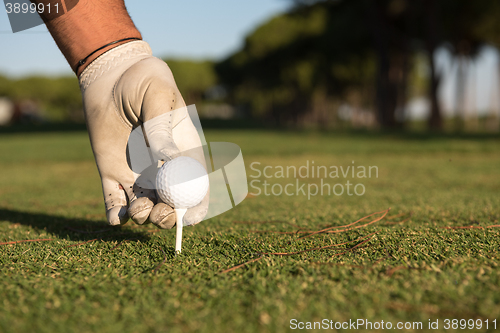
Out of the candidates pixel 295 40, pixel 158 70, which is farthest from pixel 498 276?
pixel 295 40

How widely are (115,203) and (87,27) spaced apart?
3.36 feet

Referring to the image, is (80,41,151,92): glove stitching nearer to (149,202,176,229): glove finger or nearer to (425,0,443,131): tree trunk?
(149,202,176,229): glove finger

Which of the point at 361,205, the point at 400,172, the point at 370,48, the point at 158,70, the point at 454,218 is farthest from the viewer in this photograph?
the point at 370,48

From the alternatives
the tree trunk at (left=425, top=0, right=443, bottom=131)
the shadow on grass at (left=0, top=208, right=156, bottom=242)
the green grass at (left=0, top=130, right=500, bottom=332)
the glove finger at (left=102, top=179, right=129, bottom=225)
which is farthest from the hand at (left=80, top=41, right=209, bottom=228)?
the tree trunk at (left=425, top=0, right=443, bottom=131)

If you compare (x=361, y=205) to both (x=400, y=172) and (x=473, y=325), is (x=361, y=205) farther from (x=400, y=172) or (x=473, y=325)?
(x=400, y=172)

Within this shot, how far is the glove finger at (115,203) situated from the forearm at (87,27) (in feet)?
2.35

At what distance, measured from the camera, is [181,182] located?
5.76 feet

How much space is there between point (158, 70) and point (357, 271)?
4.71 feet

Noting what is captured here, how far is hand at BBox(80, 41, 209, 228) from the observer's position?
1.92 m

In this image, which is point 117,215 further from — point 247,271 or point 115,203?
point 247,271

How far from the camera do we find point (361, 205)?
150 inches

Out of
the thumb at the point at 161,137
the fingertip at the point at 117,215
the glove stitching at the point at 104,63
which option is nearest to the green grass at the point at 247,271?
the fingertip at the point at 117,215

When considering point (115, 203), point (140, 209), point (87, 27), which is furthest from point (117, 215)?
point (87, 27)

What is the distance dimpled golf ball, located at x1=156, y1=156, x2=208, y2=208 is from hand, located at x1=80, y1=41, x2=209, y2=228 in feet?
0.31
